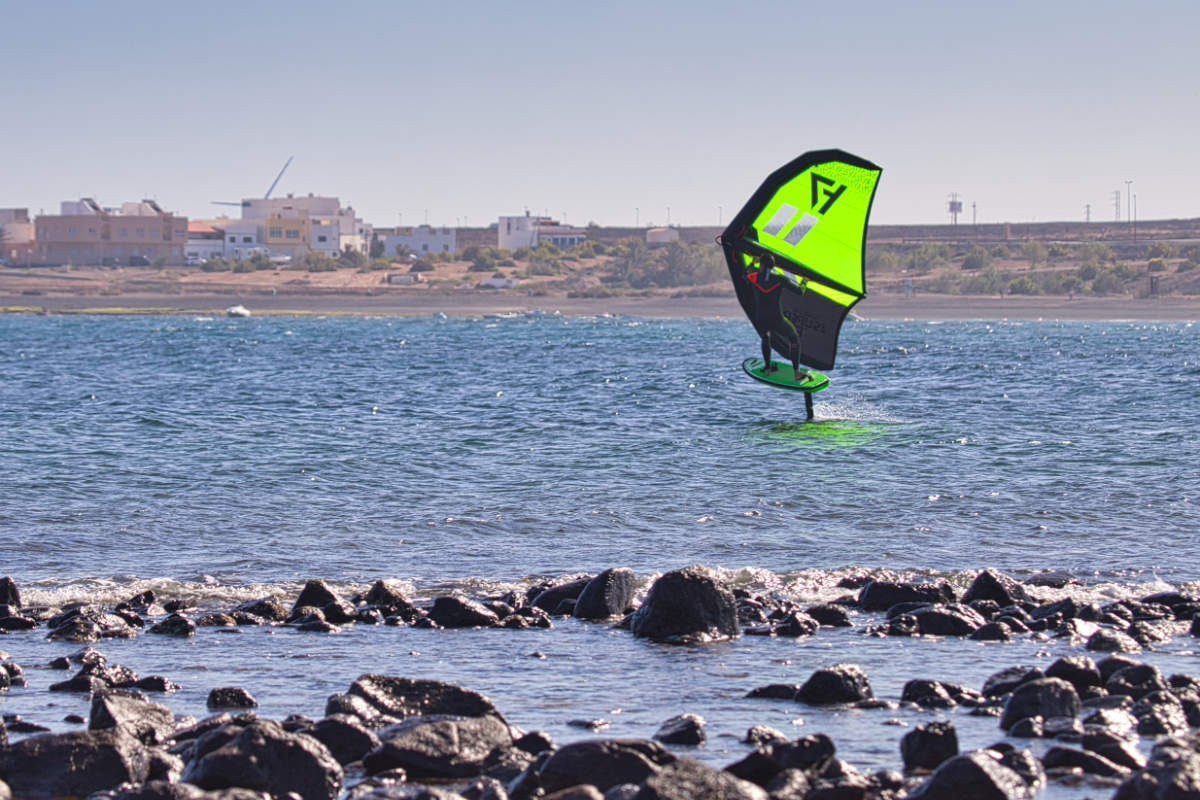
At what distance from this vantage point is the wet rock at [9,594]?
10.6m

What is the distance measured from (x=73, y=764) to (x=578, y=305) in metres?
92.8

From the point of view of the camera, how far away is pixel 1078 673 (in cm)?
785

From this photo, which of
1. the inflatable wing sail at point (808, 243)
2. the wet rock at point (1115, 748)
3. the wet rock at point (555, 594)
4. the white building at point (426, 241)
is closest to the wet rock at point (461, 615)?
the wet rock at point (555, 594)

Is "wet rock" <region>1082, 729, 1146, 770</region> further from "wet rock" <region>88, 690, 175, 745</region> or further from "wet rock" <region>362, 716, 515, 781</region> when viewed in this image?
"wet rock" <region>88, 690, 175, 745</region>

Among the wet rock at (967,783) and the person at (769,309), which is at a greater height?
the person at (769,309)

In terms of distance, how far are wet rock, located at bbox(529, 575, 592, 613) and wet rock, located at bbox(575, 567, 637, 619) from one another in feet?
0.68

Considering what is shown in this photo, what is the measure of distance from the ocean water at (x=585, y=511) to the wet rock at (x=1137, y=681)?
0.68 m

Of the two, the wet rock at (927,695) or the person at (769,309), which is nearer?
the wet rock at (927,695)

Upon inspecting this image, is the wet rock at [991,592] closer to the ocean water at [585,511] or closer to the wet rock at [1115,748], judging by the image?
the ocean water at [585,511]

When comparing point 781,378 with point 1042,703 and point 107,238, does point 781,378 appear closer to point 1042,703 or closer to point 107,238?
point 1042,703

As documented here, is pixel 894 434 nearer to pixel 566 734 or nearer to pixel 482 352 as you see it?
pixel 566 734

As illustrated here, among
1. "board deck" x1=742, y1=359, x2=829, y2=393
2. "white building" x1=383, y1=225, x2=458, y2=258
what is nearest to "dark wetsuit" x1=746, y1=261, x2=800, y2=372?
"board deck" x1=742, y1=359, x2=829, y2=393

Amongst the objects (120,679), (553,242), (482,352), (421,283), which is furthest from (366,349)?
(553,242)

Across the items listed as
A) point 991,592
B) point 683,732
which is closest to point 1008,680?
point 683,732
